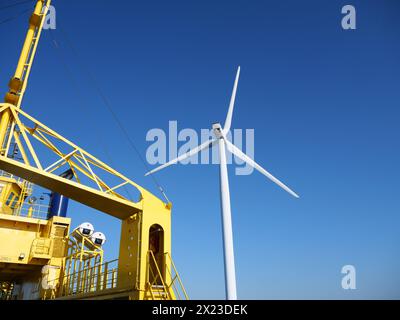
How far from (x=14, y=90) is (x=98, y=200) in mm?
9675

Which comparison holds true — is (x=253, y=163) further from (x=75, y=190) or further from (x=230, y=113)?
(x=75, y=190)

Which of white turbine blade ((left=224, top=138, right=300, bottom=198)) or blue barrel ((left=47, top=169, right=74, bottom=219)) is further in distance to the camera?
blue barrel ((left=47, top=169, right=74, bottom=219))

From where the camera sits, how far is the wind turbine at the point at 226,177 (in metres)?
14.3

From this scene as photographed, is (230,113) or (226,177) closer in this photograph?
(226,177)

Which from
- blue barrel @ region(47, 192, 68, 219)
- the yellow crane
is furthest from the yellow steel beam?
blue barrel @ region(47, 192, 68, 219)

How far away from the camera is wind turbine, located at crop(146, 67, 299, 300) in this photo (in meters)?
14.3

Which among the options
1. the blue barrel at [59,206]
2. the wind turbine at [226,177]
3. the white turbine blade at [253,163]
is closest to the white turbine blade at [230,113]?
the wind turbine at [226,177]

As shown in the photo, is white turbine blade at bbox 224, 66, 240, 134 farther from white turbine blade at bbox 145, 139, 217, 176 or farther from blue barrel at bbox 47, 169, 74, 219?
blue barrel at bbox 47, 169, 74, 219

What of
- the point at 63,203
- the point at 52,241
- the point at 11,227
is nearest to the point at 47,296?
the point at 52,241

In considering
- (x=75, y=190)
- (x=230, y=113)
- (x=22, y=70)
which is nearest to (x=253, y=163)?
(x=230, y=113)

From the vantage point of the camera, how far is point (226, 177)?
1744 centimetres

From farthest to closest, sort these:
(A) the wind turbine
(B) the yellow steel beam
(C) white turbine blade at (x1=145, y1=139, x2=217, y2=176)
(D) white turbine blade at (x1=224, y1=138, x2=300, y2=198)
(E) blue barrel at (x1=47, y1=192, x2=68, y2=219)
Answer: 1. (E) blue barrel at (x1=47, y1=192, x2=68, y2=219)
2. (C) white turbine blade at (x1=145, y1=139, x2=217, y2=176)
3. (D) white turbine blade at (x1=224, y1=138, x2=300, y2=198)
4. (B) the yellow steel beam
5. (A) the wind turbine

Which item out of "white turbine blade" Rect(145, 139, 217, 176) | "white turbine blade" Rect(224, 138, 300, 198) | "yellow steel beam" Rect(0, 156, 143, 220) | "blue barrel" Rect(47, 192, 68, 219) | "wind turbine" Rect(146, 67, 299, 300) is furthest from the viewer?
"blue barrel" Rect(47, 192, 68, 219)

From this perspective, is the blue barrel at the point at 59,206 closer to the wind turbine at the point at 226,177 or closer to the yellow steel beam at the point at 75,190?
the yellow steel beam at the point at 75,190
